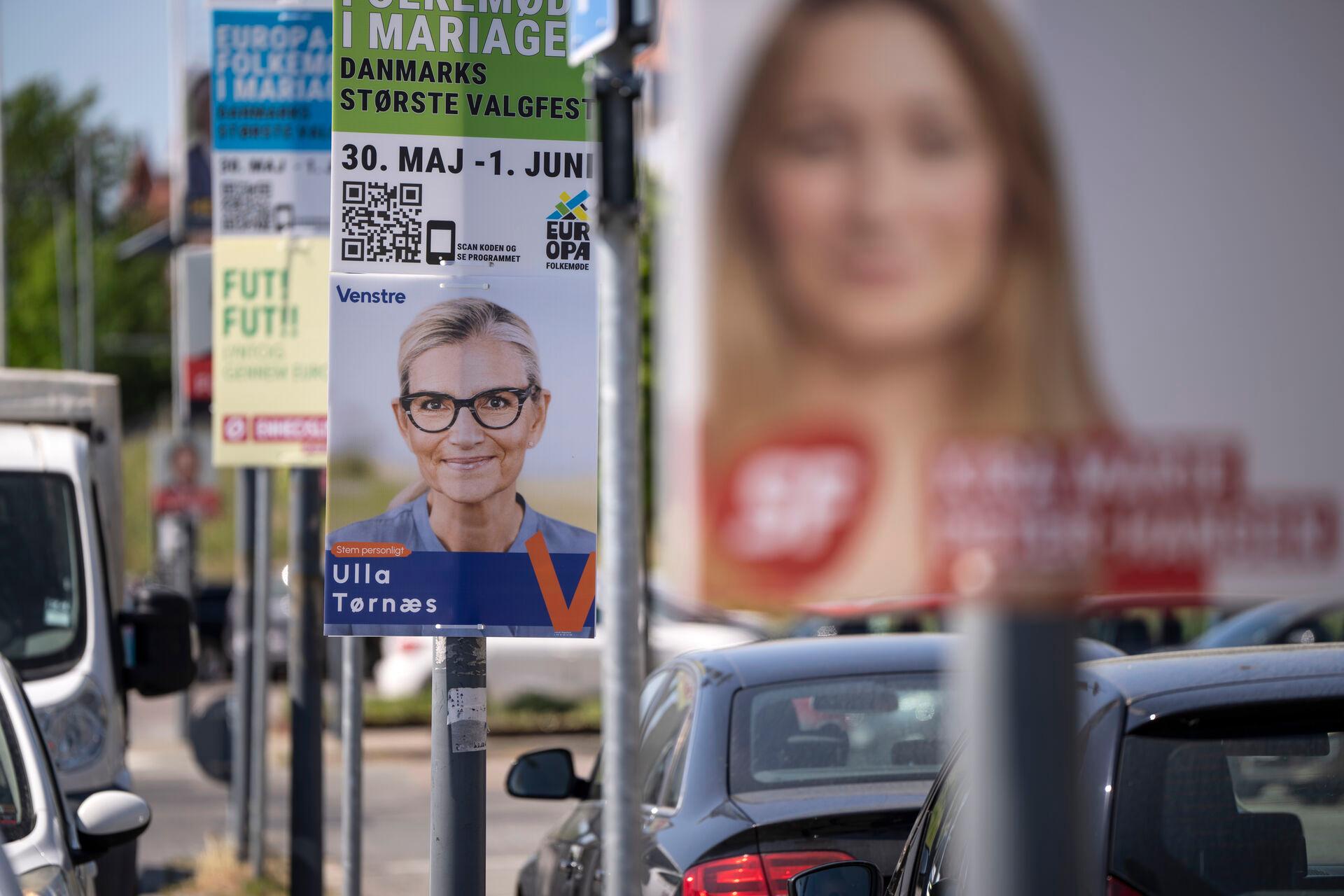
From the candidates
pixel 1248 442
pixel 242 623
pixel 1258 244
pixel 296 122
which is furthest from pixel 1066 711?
pixel 242 623

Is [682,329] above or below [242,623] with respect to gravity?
above

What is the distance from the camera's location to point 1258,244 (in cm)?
129

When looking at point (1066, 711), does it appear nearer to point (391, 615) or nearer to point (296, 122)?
point (391, 615)

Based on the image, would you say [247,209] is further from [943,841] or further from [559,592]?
[943,841]

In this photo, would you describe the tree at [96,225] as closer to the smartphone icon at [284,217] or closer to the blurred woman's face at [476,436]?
the smartphone icon at [284,217]

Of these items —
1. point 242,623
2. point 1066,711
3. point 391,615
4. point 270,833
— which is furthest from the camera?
point 270,833

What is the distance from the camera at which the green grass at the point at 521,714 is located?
19.1 metres

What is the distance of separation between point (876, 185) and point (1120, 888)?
7.36 feet

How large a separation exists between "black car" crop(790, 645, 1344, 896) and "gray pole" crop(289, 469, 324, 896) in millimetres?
5218

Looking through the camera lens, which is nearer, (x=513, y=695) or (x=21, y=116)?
(x=513, y=695)

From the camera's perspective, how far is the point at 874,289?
1315 millimetres

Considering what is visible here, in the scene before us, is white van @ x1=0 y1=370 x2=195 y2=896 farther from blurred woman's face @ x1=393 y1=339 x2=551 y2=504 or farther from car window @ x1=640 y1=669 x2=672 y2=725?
blurred woman's face @ x1=393 y1=339 x2=551 y2=504

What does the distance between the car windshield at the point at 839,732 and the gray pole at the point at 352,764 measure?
185 cm

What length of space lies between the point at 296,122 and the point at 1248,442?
7.77 metres
